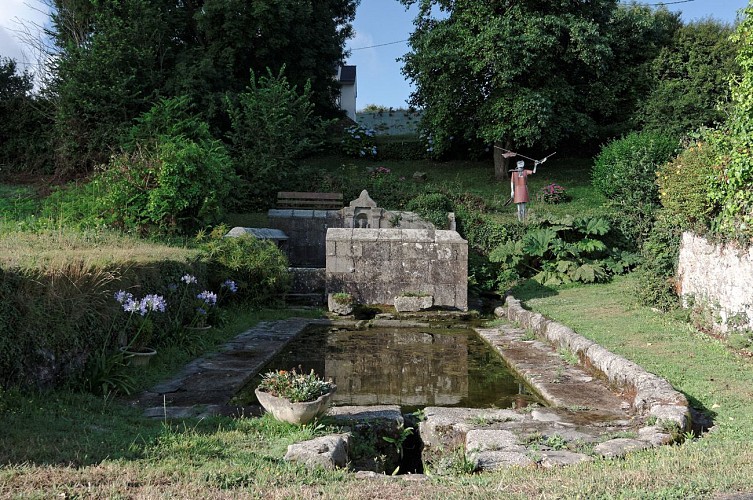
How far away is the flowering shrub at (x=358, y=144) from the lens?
81.9 feet

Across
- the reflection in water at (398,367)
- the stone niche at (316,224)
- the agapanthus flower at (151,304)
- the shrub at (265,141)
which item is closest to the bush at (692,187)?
the reflection in water at (398,367)

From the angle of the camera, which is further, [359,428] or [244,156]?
[244,156]

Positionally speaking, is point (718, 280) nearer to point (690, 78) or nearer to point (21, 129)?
point (690, 78)

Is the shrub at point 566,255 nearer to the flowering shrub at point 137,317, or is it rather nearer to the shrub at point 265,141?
the shrub at point 265,141

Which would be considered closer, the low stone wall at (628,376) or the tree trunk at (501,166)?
the low stone wall at (628,376)

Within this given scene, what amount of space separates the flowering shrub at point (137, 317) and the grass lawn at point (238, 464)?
1.11m

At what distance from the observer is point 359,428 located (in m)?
4.74

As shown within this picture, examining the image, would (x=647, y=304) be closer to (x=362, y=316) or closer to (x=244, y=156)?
(x=362, y=316)

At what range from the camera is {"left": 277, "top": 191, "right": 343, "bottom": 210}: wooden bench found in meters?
17.0

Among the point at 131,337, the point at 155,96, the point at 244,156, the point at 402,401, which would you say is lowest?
the point at 402,401

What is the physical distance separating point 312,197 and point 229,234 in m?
6.14

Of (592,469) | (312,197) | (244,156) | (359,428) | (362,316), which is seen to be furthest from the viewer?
(244,156)

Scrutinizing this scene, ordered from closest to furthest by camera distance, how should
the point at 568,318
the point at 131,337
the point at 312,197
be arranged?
1. the point at 131,337
2. the point at 568,318
3. the point at 312,197

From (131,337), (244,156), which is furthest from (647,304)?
(244,156)
